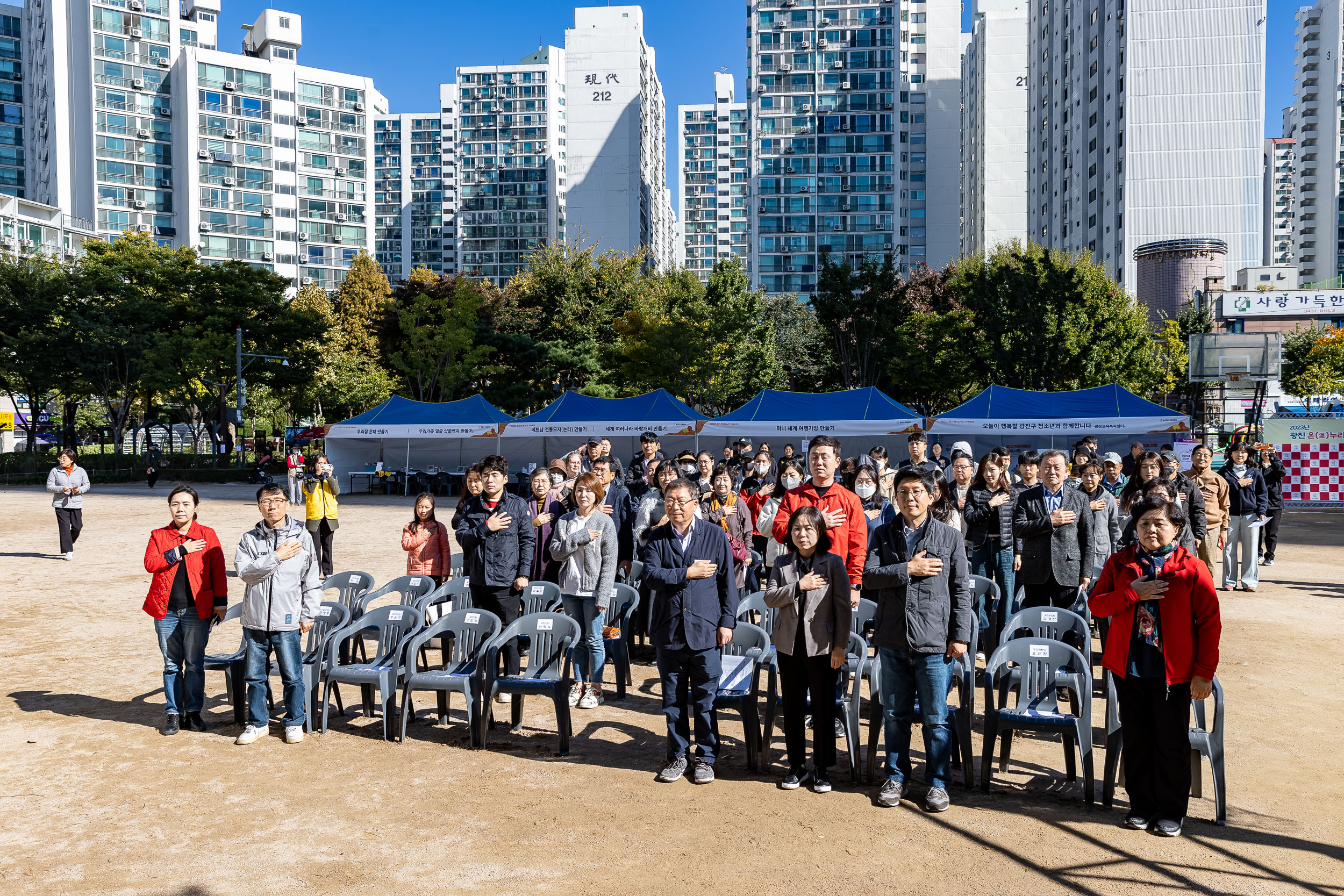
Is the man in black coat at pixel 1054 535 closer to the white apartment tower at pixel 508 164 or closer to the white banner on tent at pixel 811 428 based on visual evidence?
the white banner on tent at pixel 811 428

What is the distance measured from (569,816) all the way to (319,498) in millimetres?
7510

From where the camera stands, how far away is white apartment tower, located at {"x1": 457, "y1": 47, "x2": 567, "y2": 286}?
115m

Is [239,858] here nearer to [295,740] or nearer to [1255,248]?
[295,740]

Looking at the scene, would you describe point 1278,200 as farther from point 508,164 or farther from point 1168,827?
point 1168,827

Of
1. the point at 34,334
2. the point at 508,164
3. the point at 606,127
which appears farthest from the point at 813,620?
the point at 508,164

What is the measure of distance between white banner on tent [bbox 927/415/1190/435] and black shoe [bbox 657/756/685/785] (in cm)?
1696

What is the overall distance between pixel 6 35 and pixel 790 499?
107 m

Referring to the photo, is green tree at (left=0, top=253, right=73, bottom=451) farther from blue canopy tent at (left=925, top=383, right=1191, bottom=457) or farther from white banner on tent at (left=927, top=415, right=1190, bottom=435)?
blue canopy tent at (left=925, top=383, right=1191, bottom=457)

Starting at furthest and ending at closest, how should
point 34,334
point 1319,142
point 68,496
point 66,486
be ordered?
point 1319,142 < point 34,334 < point 68,496 < point 66,486

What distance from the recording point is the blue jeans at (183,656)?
19.4 feet

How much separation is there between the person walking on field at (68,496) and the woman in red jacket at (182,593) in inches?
387

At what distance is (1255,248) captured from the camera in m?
59.1

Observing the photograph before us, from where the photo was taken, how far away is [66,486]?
14.0m

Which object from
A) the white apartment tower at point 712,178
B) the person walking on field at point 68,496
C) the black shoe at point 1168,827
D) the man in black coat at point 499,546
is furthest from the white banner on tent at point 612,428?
the white apartment tower at point 712,178
